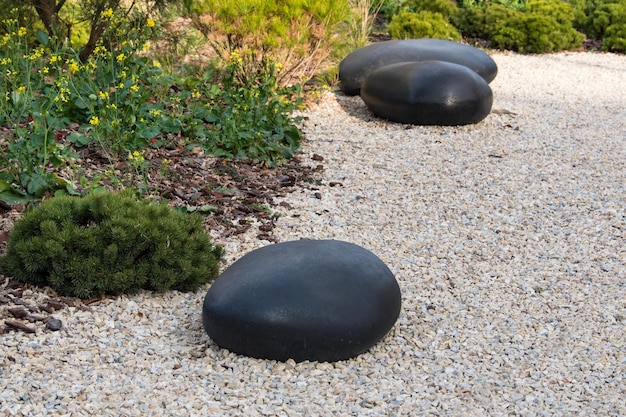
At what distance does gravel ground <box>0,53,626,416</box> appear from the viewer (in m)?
2.96

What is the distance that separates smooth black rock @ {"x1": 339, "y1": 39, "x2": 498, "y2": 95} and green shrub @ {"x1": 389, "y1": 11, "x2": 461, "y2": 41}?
1.73 meters

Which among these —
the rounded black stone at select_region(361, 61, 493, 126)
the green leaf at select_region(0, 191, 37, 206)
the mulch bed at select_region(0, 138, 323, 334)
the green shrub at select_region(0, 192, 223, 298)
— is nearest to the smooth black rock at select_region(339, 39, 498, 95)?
the rounded black stone at select_region(361, 61, 493, 126)

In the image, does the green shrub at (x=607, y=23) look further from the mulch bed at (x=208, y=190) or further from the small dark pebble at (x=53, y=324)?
the small dark pebble at (x=53, y=324)

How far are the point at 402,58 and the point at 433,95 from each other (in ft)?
4.15

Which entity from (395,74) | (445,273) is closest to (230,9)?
(395,74)

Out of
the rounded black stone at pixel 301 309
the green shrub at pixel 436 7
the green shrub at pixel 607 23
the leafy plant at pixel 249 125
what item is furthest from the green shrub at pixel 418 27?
the rounded black stone at pixel 301 309

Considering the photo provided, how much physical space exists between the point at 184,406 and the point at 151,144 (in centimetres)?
266

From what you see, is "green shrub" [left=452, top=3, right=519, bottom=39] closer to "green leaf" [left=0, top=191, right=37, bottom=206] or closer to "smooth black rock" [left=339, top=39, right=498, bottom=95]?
"smooth black rock" [left=339, top=39, right=498, bottom=95]

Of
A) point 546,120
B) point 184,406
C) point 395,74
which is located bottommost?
point 546,120

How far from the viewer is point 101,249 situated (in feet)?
11.5

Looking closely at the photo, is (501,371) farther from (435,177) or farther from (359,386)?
(435,177)

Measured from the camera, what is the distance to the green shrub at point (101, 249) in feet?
11.4

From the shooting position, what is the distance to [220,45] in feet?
23.3

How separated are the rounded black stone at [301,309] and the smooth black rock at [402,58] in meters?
4.76
